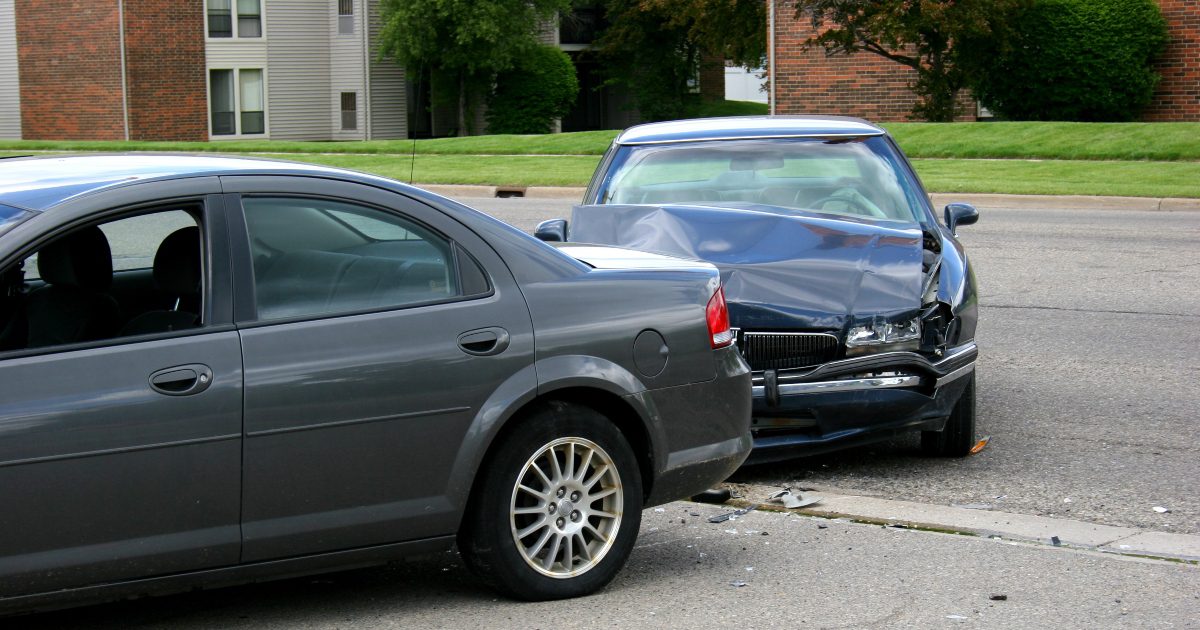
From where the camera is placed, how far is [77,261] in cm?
453

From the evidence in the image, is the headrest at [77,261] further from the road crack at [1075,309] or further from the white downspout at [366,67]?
the white downspout at [366,67]

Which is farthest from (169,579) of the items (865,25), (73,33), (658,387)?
(73,33)

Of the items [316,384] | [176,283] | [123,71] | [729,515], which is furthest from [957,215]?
[123,71]

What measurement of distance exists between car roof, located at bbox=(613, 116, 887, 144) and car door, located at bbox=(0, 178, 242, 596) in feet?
14.5

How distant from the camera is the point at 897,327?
21.3 feet

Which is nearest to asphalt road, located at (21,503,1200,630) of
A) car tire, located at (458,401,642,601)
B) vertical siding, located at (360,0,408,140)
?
car tire, located at (458,401,642,601)

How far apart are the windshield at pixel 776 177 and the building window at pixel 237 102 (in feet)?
140

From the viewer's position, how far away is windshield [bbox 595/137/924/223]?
8.02 m

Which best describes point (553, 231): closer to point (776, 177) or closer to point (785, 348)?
point (776, 177)

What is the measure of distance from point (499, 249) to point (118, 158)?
1.35m

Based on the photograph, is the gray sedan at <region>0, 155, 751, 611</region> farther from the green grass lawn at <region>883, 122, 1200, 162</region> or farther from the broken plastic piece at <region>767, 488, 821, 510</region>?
the green grass lawn at <region>883, 122, 1200, 162</region>

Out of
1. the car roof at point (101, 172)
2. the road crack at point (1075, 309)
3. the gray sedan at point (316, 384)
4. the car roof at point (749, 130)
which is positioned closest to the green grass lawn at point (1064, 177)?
the road crack at point (1075, 309)

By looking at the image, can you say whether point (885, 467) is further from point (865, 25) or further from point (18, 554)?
point (865, 25)

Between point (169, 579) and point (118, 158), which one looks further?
point (118, 158)
